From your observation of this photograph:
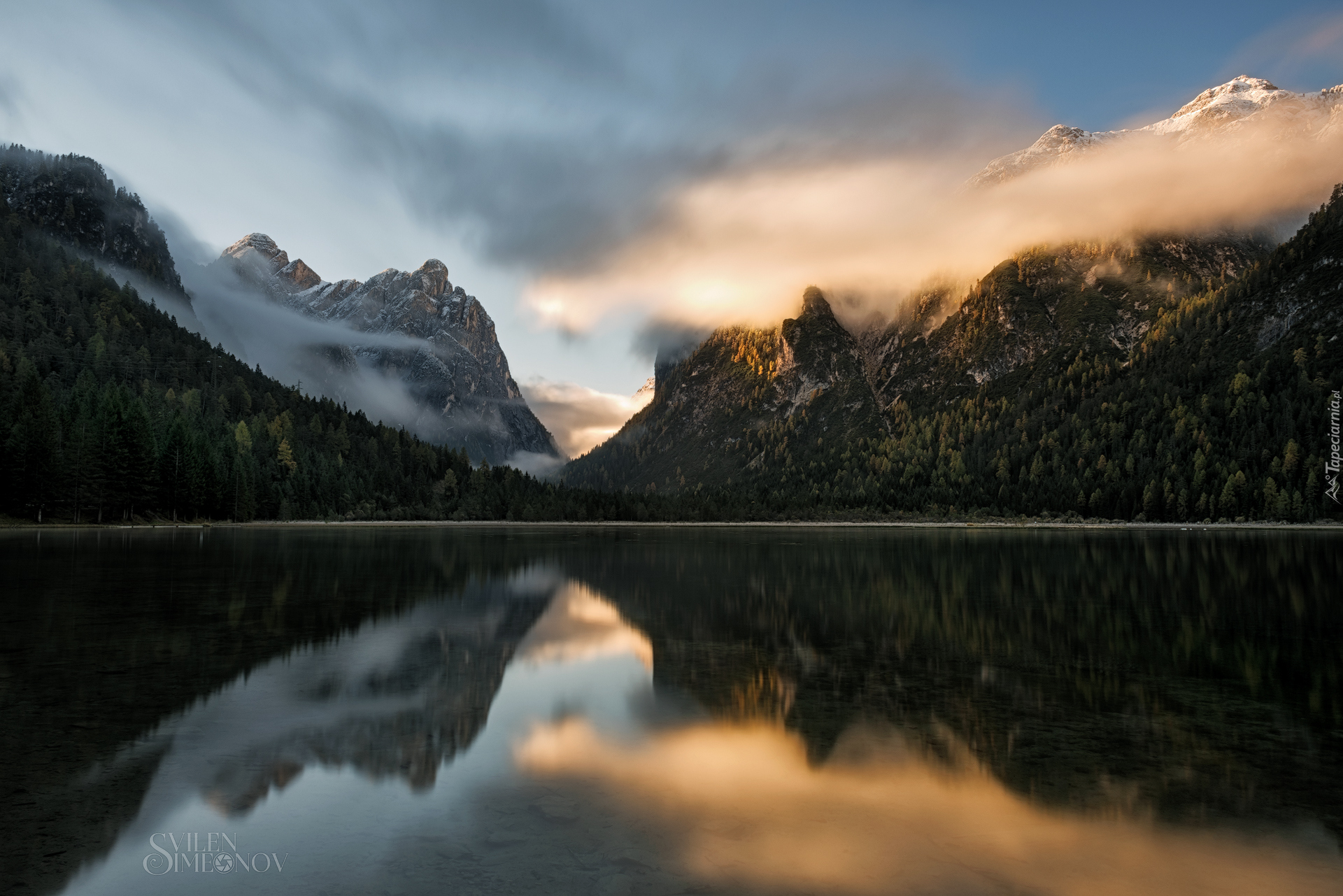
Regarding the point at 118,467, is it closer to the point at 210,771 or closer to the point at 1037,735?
the point at 210,771

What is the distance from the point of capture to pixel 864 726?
1733cm

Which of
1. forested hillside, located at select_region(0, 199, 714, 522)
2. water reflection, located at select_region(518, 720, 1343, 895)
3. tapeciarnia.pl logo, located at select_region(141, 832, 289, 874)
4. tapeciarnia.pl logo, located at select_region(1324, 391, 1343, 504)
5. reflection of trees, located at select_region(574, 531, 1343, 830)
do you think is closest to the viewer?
water reflection, located at select_region(518, 720, 1343, 895)

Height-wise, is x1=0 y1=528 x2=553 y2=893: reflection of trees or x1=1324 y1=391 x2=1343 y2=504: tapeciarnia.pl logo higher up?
x1=1324 y1=391 x2=1343 y2=504: tapeciarnia.pl logo

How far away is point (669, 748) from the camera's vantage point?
16.1 metres

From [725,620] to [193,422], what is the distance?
18083 centimetres

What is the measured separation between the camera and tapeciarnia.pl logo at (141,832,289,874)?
1048 centimetres

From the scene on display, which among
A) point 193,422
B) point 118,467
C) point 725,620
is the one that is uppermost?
point 193,422

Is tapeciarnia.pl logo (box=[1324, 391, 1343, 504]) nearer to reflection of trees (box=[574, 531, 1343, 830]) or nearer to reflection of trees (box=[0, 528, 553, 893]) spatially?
reflection of trees (box=[574, 531, 1343, 830])

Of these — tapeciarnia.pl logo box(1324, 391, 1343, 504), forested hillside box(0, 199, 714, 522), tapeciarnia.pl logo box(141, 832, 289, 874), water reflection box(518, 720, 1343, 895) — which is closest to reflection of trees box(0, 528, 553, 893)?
tapeciarnia.pl logo box(141, 832, 289, 874)

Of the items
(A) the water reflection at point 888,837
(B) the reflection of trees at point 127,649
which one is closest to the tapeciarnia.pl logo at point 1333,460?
(B) the reflection of trees at point 127,649

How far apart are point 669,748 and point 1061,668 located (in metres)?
13.5

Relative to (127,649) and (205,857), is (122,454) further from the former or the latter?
(205,857)

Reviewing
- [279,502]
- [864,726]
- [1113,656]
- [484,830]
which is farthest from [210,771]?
[279,502]

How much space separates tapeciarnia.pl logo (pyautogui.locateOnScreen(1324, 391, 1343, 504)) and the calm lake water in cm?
16744
